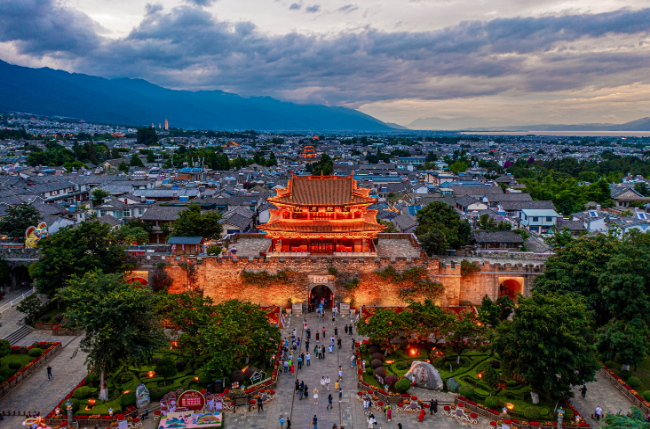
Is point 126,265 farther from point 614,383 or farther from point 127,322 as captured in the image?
point 614,383

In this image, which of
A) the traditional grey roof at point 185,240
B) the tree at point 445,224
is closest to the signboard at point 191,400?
the traditional grey roof at point 185,240

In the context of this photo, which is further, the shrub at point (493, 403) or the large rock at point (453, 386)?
the large rock at point (453, 386)

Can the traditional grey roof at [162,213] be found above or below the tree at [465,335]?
above

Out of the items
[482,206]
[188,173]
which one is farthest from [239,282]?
[188,173]

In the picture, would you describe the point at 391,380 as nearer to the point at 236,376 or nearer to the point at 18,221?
the point at 236,376

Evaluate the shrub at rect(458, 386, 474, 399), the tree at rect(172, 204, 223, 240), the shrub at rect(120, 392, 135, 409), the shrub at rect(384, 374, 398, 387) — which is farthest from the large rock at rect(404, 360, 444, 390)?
the tree at rect(172, 204, 223, 240)

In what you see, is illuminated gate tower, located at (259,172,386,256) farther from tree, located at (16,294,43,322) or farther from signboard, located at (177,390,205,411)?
tree, located at (16,294,43,322)

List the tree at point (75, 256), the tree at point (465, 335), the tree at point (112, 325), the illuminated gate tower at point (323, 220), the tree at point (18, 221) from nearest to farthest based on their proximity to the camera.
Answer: the tree at point (112, 325) < the tree at point (465, 335) < the tree at point (75, 256) < the illuminated gate tower at point (323, 220) < the tree at point (18, 221)

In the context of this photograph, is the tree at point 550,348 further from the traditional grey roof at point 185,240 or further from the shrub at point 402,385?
the traditional grey roof at point 185,240
